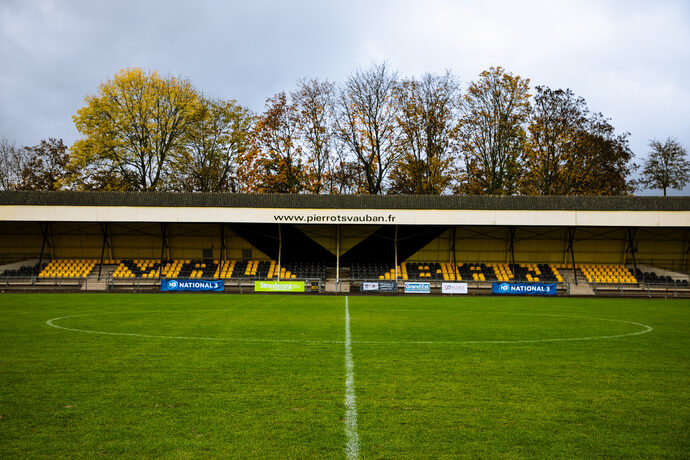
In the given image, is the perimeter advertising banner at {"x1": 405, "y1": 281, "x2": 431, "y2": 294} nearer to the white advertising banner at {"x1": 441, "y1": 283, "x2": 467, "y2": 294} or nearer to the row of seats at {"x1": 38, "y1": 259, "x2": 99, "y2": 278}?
the white advertising banner at {"x1": 441, "y1": 283, "x2": 467, "y2": 294}

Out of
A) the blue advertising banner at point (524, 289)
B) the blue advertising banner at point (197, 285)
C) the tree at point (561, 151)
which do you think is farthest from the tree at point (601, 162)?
the blue advertising banner at point (197, 285)

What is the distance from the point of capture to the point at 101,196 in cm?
3856

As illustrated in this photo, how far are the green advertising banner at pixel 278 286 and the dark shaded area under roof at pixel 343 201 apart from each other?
21.2 ft

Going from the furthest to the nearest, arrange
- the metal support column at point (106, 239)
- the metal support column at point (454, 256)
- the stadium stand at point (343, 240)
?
the metal support column at point (454, 256) < the metal support column at point (106, 239) < the stadium stand at point (343, 240)

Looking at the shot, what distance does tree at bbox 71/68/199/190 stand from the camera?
47.4 meters

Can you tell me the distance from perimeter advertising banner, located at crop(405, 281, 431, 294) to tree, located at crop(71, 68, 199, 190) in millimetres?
28821

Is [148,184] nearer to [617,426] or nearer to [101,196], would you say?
[101,196]

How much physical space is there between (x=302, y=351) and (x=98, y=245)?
37.3 m

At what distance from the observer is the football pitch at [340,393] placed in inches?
214

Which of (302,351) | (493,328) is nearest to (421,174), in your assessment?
(493,328)

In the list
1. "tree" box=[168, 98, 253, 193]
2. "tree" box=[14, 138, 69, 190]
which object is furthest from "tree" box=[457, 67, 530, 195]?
"tree" box=[14, 138, 69, 190]

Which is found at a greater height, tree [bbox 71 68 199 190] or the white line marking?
tree [bbox 71 68 199 190]

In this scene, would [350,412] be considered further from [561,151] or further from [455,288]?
[561,151]

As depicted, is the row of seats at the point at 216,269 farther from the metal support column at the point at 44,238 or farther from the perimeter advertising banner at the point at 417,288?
the perimeter advertising banner at the point at 417,288
